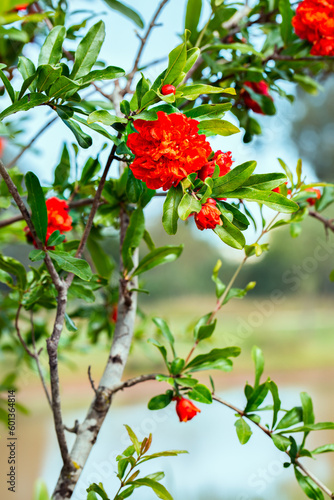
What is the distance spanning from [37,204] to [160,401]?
0.22 metres

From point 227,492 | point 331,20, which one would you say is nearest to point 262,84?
point 331,20

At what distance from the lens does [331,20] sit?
1.69ft

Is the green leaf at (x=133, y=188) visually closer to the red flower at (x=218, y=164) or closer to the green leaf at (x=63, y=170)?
the red flower at (x=218, y=164)

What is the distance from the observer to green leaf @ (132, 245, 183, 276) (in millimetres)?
490

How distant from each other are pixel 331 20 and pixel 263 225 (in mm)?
244

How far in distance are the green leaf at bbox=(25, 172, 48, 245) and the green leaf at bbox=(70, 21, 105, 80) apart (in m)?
0.09

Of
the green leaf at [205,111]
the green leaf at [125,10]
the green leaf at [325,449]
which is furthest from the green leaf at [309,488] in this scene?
the green leaf at [125,10]

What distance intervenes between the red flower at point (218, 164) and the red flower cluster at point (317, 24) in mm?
292

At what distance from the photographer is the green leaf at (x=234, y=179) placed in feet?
1.01

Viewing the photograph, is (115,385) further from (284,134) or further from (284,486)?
(284,134)

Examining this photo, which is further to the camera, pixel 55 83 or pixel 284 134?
pixel 284 134

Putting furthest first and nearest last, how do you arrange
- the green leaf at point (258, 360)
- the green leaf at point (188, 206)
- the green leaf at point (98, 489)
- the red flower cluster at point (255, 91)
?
the red flower cluster at point (255, 91)
the green leaf at point (258, 360)
the green leaf at point (98, 489)
the green leaf at point (188, 206)

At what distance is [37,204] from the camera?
39 cm

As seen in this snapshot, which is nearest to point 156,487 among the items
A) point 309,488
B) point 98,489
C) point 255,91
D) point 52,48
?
point 98,489
